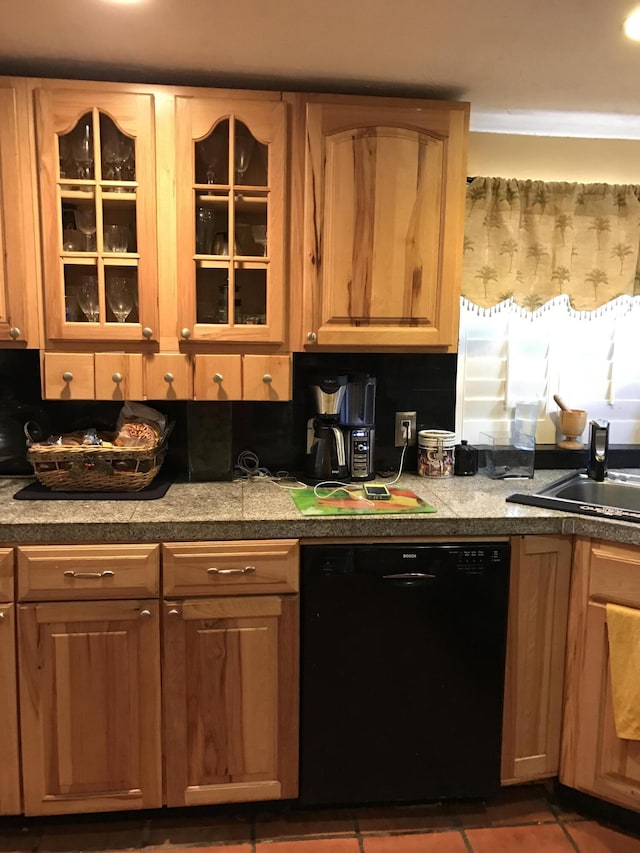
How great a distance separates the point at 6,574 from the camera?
1731mm

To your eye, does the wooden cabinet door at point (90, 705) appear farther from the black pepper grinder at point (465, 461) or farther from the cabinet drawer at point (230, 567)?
the black pepper grinder at point (465, 461)

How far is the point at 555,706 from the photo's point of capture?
1965 mm

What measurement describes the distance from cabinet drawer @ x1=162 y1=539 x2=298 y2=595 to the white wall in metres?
1.59

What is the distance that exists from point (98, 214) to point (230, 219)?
0.39 m

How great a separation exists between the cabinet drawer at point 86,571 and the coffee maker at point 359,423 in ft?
2.48

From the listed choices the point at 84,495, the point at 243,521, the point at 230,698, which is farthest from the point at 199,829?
the point at 84,495

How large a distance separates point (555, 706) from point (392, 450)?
39.4 inches

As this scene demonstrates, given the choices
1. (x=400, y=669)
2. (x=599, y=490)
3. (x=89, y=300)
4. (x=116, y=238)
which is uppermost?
(x=116, y=238)

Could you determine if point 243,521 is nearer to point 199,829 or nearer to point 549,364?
point 199,829

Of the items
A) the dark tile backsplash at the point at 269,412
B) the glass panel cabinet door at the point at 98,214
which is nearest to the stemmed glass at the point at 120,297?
the glass panel cabinet door at the point at 98,214

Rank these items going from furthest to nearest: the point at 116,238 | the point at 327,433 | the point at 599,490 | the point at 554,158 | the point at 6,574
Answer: the point at 554,158 → the point at 599,490 → the point at 327,433 → the point at 116,238 → the point at 6,574

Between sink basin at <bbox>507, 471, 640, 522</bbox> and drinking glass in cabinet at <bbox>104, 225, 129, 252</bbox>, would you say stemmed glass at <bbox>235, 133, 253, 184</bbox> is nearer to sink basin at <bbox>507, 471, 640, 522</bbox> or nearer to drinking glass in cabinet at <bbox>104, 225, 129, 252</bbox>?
drinking glass in cabinet at <bbox>104, 225, 129, 252</bbox>

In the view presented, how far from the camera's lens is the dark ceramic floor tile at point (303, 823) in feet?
6.22

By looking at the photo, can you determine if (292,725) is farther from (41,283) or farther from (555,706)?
(41,283)
